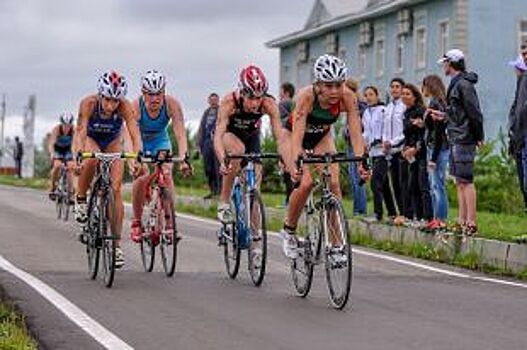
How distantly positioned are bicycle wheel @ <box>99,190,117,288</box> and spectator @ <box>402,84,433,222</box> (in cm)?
574

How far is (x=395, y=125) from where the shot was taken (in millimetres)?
19422

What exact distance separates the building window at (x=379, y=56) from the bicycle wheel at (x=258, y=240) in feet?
190

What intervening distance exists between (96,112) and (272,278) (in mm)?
2525

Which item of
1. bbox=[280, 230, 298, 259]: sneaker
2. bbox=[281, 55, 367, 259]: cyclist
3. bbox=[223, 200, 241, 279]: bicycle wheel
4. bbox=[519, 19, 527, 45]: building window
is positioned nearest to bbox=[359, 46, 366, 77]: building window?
bbox=[519, 19, 527, 45]: building window

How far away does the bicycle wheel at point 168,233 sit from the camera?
46.4ft

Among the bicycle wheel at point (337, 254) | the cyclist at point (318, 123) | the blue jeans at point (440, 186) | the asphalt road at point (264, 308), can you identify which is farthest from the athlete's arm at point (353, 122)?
the blue jeans at point (440, 186)

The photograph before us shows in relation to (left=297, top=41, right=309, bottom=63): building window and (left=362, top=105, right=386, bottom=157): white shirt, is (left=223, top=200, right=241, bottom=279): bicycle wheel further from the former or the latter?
(left=297, top=41, right=309, bottom=63): building window

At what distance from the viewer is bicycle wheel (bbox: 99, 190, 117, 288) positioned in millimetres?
13058

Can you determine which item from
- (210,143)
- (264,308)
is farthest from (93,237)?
(210,143)

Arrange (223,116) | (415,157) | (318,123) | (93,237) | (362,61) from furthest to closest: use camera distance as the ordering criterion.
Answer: (362,61), (415,157), (223,116), (93,237), (318,123)

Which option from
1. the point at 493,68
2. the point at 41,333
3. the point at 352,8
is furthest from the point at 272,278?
the point at 352,8

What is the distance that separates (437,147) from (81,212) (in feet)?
16.8

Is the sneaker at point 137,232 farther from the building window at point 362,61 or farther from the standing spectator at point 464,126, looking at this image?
the building window at point 362,61

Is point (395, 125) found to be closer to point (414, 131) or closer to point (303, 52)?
point (414, 131)
